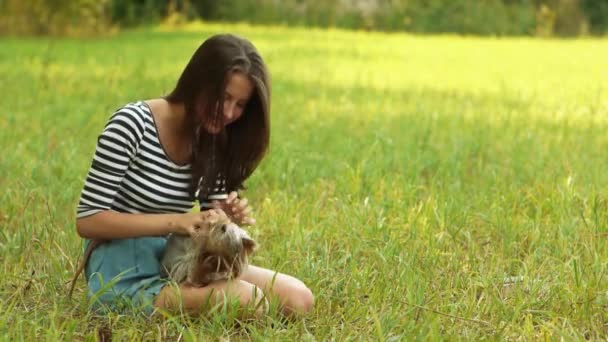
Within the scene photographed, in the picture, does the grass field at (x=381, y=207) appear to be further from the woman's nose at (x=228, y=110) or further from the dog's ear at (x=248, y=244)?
the woman's nose at (x=228, y=110)

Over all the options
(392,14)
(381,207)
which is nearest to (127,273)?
(381,207)

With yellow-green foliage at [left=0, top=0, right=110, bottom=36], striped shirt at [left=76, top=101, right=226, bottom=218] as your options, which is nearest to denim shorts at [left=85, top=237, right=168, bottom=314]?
striped shirt at [left=76, top=101, right=226, bottom=218]

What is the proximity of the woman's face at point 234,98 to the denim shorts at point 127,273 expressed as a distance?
1.44 ft

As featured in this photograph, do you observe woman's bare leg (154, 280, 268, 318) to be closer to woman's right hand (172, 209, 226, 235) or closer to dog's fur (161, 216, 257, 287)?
dog's fur (161, 216, 257, 287)

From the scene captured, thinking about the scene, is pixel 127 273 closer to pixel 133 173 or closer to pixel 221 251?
pixel 133 173

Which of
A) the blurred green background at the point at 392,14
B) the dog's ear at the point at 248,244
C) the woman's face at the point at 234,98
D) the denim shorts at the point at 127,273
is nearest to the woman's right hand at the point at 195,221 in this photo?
the dog's ear at the point at 248,244

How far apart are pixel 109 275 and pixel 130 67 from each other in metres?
9.02

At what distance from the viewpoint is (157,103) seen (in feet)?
12.0

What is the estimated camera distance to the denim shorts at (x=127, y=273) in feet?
11.4

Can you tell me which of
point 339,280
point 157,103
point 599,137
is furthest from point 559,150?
point 157,103

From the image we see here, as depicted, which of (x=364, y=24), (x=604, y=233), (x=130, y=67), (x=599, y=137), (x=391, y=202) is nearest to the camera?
(x=604, y=233)

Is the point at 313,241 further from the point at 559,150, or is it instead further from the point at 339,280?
the point at 559,150

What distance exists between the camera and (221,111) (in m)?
3.50

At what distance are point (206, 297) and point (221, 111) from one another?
59 cm
